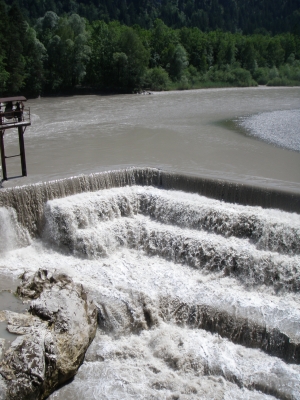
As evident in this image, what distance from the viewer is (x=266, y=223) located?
36.6 feet

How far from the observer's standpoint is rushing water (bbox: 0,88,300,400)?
8141mm

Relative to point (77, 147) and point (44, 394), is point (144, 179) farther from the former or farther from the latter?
point (44, 394)

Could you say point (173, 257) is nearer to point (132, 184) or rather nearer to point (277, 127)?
point (132, 184)

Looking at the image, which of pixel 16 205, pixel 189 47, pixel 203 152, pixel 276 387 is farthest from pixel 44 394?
pixel 189 47

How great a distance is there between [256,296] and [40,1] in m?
94.7

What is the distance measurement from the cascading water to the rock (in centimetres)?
37

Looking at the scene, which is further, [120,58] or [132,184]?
[120,58]

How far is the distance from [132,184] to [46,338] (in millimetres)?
6867

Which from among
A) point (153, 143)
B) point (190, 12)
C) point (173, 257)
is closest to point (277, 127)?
point (153, 143)

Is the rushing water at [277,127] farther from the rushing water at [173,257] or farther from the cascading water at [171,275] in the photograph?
the cascading water at [171,275]

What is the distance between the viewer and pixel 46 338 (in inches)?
303

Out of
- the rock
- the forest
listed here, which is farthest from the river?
the forest

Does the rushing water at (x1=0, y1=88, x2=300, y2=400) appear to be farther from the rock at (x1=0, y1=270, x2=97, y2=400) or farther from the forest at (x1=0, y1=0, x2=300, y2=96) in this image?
the forest at (x1=0, y1=0, x2=300, y2=96)

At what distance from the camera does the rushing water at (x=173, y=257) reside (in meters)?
8.14
